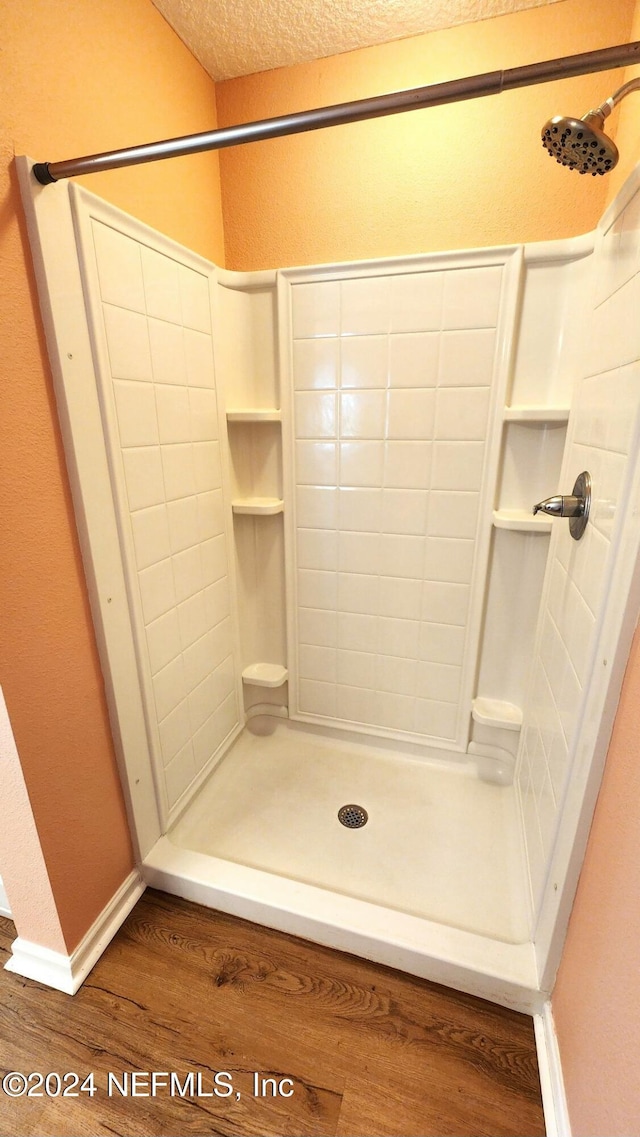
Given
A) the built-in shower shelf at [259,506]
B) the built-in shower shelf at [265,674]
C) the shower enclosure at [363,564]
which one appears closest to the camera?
the shower enclosure at [363,564]

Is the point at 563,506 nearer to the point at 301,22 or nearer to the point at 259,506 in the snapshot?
the point at 259,506

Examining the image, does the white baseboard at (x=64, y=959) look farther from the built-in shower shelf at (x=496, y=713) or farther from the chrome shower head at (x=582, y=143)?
the chrome shower head at (x=582, y=143)

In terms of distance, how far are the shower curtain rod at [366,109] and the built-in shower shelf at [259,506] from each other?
2.94 ft

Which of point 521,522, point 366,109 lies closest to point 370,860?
point 521,522

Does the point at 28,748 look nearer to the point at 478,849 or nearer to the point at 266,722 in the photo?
the point at 266,722

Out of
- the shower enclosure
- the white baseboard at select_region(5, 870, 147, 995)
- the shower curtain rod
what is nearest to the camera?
the shower curtain rod

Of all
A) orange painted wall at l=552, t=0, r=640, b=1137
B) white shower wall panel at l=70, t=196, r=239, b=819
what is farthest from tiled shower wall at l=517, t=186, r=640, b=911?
white shower wall panel at l=70, t=196, r=239, b=819

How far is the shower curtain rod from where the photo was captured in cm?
57

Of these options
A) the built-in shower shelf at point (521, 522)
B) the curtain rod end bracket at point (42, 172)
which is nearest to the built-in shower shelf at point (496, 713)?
the built-in shower shelf at point (521, 522)

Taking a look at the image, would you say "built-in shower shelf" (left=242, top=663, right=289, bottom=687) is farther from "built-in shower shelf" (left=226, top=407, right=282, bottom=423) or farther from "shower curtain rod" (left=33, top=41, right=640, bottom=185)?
"shower curtain rod" (left=33, top=41, right=640, bottom=185)

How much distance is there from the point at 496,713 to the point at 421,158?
161 centimetres

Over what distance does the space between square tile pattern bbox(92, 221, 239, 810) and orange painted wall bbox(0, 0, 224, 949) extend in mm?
155

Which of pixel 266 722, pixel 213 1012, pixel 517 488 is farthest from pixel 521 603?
pixel 213 1012

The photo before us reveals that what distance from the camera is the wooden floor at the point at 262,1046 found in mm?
840
